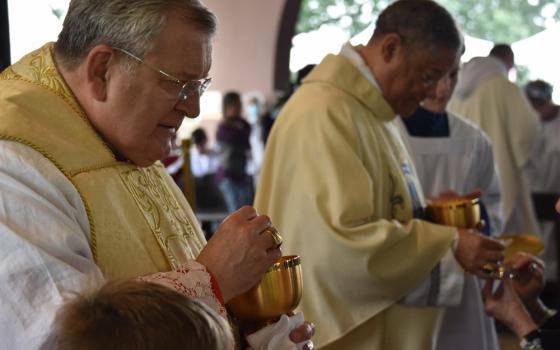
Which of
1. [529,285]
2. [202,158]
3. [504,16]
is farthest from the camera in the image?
[504,16]

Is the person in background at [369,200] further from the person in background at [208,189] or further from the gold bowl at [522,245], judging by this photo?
the person in background at [208,189]

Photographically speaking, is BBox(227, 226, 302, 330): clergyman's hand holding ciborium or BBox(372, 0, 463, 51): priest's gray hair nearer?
BBox(227, 226, 302, 330): clergyman's hand holding ciborium

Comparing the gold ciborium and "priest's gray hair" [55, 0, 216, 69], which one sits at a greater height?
"priest's gray hair" [55, 0, 216, 69]

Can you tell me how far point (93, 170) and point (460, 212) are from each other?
1.45m

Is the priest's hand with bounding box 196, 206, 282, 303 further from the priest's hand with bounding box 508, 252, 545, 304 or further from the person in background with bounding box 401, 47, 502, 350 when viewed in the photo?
the person in background with bounding box 401, 47, 502, 350

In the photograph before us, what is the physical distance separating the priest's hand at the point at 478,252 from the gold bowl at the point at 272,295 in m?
1.04

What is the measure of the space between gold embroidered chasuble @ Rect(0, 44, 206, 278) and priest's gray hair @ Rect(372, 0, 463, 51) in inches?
51.1

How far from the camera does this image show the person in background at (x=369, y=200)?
110 inches

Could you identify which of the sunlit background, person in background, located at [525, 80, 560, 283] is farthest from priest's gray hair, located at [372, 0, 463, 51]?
the sunlit background

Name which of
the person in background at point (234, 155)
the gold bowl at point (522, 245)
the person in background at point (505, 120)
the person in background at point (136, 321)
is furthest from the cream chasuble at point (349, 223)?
the person in background at point (234, 155)

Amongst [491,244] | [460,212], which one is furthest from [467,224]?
[491,244]

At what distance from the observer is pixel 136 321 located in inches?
46.4

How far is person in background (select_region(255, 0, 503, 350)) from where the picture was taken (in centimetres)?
279

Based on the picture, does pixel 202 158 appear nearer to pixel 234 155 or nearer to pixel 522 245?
pixel 234 155
